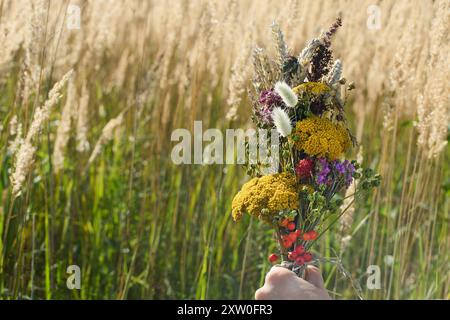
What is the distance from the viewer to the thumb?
6.34 ft

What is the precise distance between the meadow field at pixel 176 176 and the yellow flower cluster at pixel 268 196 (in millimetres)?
1007

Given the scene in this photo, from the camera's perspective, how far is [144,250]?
358 cm

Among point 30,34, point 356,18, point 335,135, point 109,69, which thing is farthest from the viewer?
point 109,69

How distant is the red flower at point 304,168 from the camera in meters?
1.92

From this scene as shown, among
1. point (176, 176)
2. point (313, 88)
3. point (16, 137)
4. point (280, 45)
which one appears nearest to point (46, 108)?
point (16, 137)

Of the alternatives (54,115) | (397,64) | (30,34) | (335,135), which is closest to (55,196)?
(54,115)

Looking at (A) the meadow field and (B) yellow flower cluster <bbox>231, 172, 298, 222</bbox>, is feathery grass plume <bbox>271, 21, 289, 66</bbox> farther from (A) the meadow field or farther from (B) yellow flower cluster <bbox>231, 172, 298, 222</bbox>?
(A) the meadow field

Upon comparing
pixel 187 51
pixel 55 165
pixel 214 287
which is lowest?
pixel 214 287

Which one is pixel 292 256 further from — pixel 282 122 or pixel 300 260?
pixel 282 122

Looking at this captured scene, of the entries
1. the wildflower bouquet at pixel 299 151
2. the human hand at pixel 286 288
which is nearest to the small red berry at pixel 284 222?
the wildflower bouquet at pixel 299 151

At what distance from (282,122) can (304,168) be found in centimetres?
14

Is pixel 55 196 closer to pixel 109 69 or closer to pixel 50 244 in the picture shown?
pixel 50 244

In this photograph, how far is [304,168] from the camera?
192 cm

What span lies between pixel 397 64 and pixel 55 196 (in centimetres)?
159
